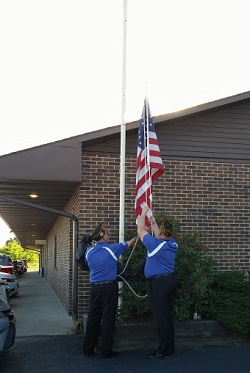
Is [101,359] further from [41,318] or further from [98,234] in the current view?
[41,318]

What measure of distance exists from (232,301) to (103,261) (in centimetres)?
260

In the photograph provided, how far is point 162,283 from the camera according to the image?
608 cm

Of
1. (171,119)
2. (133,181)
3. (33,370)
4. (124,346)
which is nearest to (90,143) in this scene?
(133,181)

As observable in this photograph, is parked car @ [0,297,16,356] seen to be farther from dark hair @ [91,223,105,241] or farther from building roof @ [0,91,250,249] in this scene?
building roof @ [0,91,250,249]

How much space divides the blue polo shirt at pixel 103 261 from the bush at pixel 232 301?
2208 mm

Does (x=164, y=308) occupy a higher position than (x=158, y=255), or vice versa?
(x=158, y=255)

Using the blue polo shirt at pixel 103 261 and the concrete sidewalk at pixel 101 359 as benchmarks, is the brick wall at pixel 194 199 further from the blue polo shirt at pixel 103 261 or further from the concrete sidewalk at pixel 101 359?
the concrete sidewalk at pixel 101 359

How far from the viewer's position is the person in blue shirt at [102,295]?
619 cm

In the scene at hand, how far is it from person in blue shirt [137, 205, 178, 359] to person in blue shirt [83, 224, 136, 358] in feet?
1.72

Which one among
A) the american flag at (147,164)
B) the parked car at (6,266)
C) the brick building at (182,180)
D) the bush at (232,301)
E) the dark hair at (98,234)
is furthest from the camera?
the parked car at (6,266)

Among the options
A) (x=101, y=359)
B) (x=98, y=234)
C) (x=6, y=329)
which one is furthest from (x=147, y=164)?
(x=6, y=329)

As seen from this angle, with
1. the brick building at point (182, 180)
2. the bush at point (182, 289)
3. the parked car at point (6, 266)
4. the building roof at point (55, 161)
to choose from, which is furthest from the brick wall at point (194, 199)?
the parked car at point (6, 266)

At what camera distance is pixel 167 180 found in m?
8.98

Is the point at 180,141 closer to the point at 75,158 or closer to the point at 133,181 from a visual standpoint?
the point at 133,181
